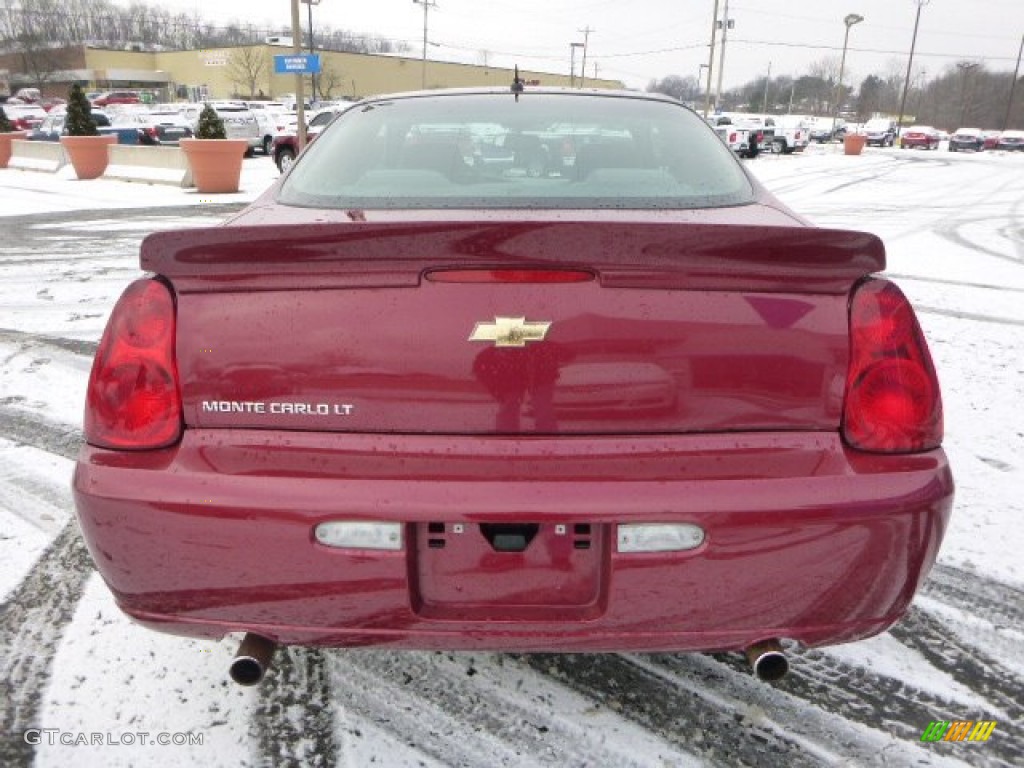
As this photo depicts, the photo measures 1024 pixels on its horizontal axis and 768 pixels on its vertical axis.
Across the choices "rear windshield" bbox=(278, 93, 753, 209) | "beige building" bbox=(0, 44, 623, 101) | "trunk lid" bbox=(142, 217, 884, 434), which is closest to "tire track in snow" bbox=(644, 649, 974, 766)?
"trunk lid" bbox=(142, 217, 884, 434)

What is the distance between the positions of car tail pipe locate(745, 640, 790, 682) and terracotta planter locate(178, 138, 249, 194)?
47.5 ft

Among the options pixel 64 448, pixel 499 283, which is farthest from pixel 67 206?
pixel 499 283

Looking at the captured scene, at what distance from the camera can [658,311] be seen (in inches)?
63.8

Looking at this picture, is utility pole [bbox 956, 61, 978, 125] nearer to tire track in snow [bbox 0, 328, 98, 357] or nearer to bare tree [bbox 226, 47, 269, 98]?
bare tree [bbox 226, 47, 269, 98]

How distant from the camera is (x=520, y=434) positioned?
164 centimetres

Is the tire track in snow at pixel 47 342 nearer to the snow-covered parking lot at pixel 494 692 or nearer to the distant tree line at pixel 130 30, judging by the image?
the snow-covered parking lot at pixel 494 692

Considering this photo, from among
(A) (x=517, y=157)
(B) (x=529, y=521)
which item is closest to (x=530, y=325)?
(B) (x=529, y=521)

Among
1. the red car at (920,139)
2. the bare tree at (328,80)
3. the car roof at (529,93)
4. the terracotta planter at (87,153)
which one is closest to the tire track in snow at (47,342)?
the car roof at (529,93)

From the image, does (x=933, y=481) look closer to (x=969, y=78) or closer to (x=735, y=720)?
(x=735, y=720)

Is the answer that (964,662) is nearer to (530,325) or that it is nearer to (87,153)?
(530,325)

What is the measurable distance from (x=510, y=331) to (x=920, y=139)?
57451 mm

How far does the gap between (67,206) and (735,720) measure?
1404cm

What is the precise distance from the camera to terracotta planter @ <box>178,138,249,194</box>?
1416 cm

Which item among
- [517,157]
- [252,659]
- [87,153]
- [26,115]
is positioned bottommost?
[252,659]
